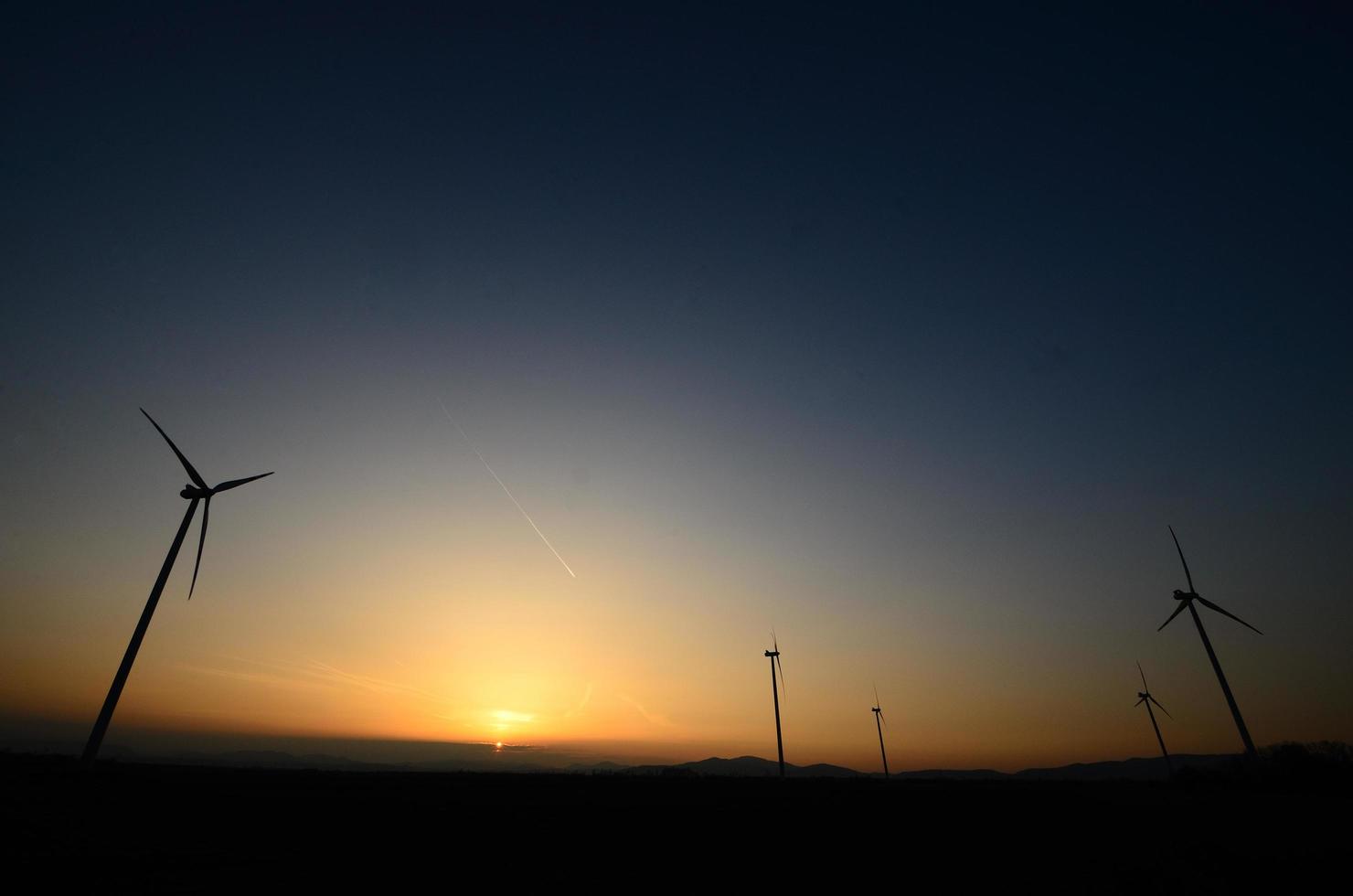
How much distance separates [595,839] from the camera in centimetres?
2856

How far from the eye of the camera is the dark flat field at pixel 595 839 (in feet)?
71.7

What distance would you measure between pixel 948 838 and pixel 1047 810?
58.5 feet

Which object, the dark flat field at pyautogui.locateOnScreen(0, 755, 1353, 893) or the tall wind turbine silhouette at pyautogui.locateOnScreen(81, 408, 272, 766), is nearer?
the dark flat field at pyautogui.locateOnScreen(0, 755, 1353, 893)

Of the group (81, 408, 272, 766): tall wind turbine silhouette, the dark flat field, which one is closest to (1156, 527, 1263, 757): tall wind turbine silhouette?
the dark flat field

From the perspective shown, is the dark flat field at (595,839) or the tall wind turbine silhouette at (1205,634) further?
the tall wind turbine silhouette at (1205,634)

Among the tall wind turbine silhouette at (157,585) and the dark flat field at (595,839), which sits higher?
the tall wind turbine silhouette at (157,585)

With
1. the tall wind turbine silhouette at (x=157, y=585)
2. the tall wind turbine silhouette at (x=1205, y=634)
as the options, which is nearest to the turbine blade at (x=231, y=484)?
the tall wind turbine silhouette at (x=157, y=585)

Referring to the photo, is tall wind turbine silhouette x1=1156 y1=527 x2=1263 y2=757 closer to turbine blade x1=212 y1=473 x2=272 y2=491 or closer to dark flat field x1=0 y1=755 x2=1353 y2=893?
dark flat field x1=0 y1=755 x2=1353 y2=893

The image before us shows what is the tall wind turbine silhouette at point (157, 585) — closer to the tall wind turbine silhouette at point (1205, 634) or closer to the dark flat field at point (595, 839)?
the dark flat field at point (595, 839)

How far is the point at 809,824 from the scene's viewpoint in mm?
34125

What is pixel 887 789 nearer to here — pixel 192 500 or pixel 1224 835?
pixel 1224 835

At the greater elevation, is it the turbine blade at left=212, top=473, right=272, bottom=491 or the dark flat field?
the turbine blade at left=212, top=473, right=272, bottom=491

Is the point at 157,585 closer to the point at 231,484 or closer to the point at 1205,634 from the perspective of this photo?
the point at 231,484

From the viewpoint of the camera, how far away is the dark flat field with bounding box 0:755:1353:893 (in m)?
21.9
